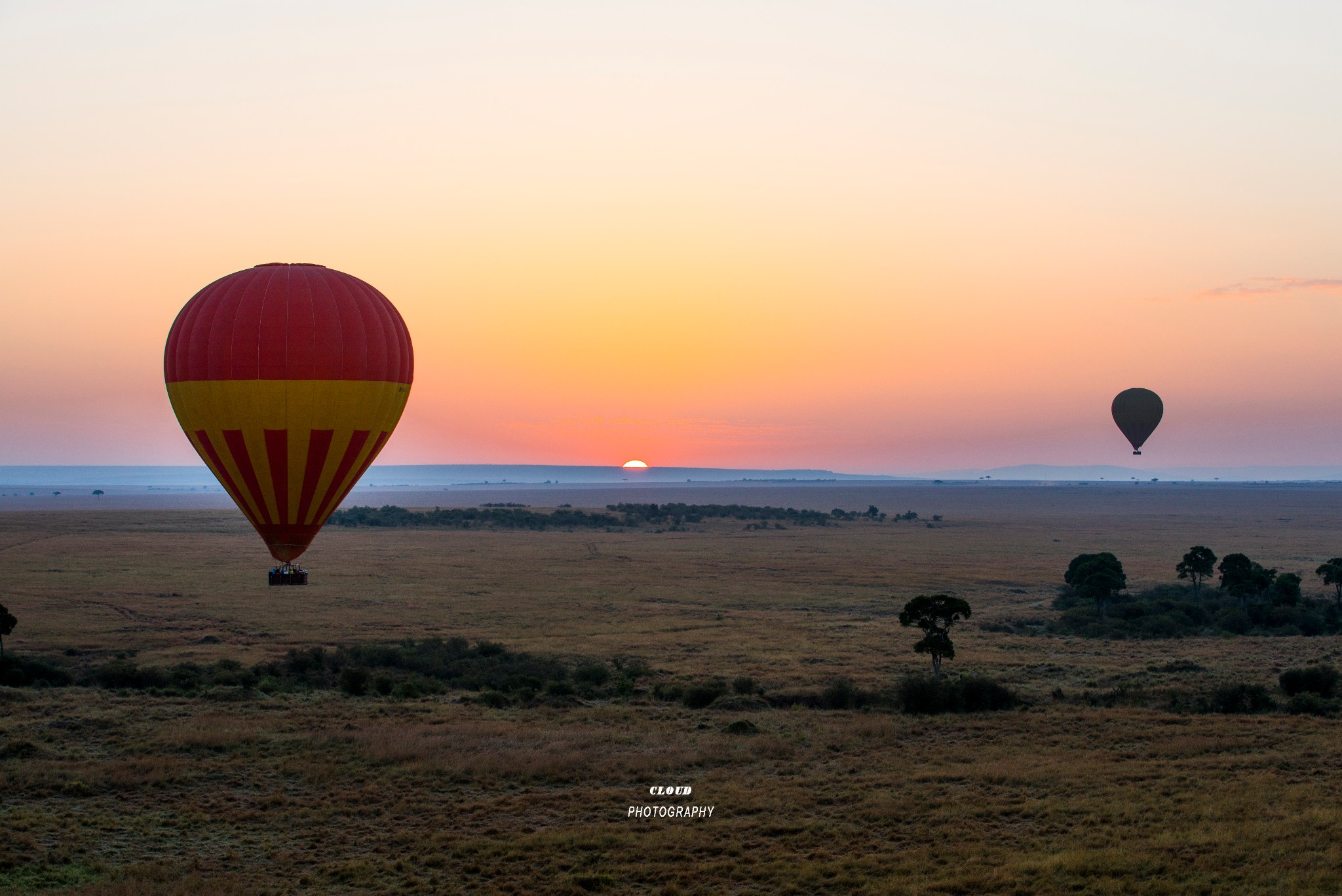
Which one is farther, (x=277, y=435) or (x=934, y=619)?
(x=934, y=619)

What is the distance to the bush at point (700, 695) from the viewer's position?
94.2 feet

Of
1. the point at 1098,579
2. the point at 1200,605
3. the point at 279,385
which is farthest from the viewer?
the point at 1098,579

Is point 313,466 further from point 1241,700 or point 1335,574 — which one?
point 1335,574

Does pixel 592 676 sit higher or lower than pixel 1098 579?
lower

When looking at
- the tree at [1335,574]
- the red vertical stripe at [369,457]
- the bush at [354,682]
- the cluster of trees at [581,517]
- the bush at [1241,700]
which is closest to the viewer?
the bush at [1241,700]

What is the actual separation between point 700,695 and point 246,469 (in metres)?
13.4

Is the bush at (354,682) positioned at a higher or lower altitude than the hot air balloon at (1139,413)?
lower

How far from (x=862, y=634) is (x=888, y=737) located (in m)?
17.8

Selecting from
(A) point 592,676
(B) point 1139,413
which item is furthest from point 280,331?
(B) point 1139,413

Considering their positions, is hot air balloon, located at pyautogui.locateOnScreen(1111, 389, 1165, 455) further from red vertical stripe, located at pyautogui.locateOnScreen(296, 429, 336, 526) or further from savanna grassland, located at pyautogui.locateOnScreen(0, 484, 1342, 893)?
red vertical stripe, located at pyautogui.locateOnScreen(296, 429, 336, 526)

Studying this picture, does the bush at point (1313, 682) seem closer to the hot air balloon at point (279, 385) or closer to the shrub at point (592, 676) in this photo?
the shrub at point (592, 676)

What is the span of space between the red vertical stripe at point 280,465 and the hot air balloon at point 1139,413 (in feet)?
180

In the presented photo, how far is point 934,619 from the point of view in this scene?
33.1 meters

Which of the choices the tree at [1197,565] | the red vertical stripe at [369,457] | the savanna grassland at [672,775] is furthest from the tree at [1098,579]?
the red vertical stripe at [369,457]
